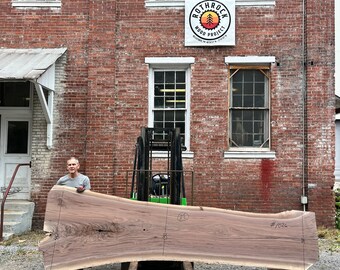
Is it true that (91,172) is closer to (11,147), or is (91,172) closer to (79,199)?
(11,147)

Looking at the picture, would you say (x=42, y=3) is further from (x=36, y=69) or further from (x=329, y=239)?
(x=329, y=239)

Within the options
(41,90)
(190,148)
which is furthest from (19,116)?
(190,148)

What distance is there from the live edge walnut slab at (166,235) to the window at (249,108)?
436cm

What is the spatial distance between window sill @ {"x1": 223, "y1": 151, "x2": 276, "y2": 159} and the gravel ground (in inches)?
→ 78.9

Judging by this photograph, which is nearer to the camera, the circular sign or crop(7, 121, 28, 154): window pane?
the circular sign

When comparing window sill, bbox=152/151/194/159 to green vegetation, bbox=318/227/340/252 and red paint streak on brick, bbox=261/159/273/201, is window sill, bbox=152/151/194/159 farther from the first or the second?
green vegetation, bbox=318/227/340/252

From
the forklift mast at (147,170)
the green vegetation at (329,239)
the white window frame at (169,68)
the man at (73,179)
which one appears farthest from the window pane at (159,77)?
the green vegetation at (329,239)

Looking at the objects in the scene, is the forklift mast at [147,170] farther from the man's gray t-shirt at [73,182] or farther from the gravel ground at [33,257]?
the gravel ground at [33,257]

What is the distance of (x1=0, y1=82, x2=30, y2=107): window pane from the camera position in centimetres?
945

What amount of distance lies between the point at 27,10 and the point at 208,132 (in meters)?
4.99

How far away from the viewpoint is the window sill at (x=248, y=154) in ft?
28.9

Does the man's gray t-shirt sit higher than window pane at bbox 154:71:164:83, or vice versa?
window pane at bbox 154:71:164:83

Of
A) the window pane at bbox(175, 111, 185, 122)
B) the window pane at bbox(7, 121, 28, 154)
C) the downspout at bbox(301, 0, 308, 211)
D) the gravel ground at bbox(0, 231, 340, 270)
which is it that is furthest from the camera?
the window pane at bbox(7, 121, 28, 154)

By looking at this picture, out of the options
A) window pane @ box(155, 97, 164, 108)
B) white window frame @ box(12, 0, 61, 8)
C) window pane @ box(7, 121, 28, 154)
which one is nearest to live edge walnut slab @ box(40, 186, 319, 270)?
window pane @ box(155, 97, 164, 108)
